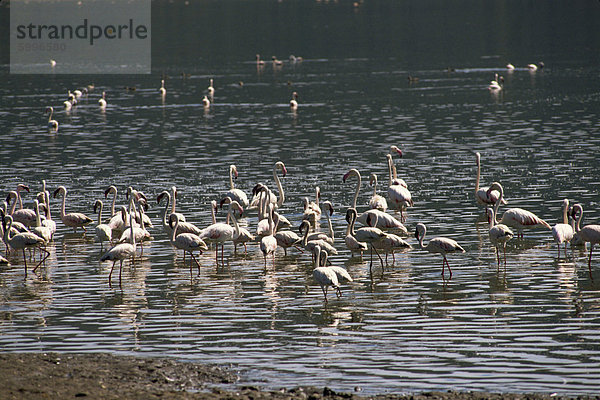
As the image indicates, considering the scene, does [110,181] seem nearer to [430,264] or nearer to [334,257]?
[334,257]

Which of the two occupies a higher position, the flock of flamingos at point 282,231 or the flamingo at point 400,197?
the flamingo at point 400,197

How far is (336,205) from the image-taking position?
24641 millimetres

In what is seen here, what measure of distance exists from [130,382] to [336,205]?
45.8 ft

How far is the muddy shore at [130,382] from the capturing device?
10.5 m

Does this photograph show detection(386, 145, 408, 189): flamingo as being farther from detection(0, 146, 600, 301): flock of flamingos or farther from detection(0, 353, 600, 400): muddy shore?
detection(0, 353, 600, 400): muddy shore

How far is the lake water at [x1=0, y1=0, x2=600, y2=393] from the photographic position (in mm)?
13039

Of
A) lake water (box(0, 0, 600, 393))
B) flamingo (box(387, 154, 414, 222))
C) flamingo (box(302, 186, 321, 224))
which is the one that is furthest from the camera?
flamingo (box(387, 154, 414, 222))

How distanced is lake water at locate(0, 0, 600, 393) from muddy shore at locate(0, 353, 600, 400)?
517mm

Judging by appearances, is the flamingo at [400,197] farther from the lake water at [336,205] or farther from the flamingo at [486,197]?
the flamingo at [486,197]

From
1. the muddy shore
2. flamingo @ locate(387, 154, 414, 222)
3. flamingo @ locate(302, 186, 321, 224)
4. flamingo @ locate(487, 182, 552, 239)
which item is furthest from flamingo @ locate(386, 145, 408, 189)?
the muddy shore

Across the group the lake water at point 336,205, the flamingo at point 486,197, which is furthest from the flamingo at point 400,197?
the flamingo at point 486,197

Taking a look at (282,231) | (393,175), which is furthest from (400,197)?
(282,231)

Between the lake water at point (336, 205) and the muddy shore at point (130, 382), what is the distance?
52 centimetres

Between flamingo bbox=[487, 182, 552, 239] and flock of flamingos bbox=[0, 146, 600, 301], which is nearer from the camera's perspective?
flock of flamingos bbox=[0, 146, 600, 301]
